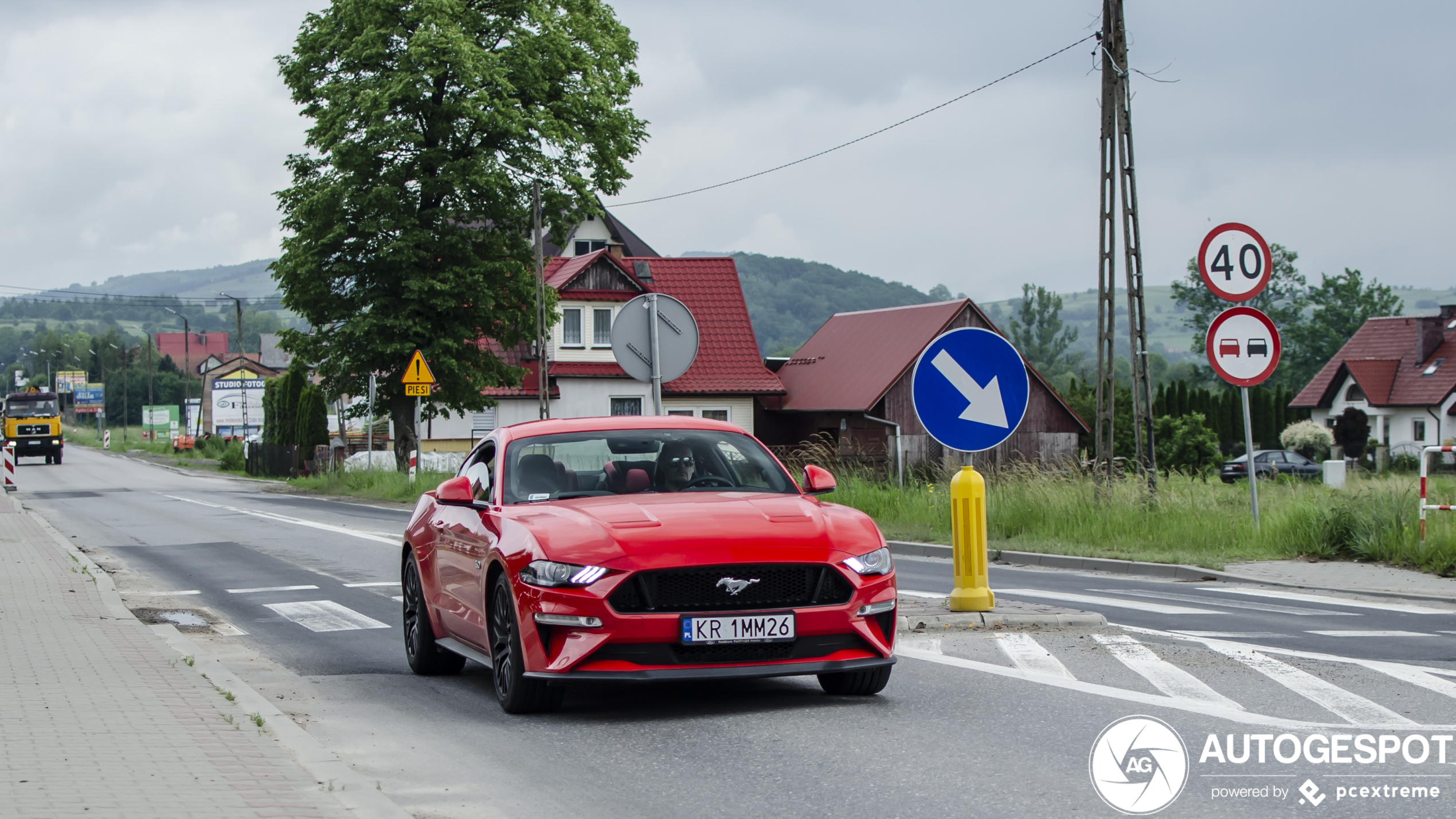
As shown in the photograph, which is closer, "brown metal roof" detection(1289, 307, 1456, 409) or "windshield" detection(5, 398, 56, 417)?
"windshield" detection(5, 398, 56, 417)

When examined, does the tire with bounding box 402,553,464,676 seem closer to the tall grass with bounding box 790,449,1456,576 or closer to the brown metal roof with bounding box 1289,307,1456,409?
Answer: the tall grass with bounding box 790,449,1456,576

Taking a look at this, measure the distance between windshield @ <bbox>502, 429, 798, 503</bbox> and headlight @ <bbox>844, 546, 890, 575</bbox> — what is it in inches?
37.3

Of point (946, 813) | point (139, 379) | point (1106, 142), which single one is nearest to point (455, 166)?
point (1106, 142)

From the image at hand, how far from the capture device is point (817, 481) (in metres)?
8.12

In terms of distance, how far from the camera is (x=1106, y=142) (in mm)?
19922

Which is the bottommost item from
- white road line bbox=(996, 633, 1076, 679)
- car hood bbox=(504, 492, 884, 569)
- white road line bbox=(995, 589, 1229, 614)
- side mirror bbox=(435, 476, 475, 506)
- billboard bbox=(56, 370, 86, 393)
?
white road line bbox=(995, 589, 1229, 614)

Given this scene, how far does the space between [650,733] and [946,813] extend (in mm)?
2027

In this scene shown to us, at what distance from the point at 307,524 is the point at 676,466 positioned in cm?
1977

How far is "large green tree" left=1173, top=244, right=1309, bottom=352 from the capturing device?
359 feet

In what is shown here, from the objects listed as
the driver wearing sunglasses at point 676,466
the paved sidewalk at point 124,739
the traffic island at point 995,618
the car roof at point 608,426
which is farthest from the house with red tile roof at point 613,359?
the driver wearing sunglasses at point 676,466

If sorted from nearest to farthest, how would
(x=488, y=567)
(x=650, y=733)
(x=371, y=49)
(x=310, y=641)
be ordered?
(x=650, y=733) < (x=488, y=567) < (x=310, y=641) < (x=371, y=49)

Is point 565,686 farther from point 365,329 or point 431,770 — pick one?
point 365,329

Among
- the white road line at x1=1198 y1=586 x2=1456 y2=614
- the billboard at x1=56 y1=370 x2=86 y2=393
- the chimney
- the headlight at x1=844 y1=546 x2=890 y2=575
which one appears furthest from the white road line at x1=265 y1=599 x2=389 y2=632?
the billboard at x1=56 y1=370 x2=86 y2=393

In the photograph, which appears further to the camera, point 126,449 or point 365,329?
point 126,449
